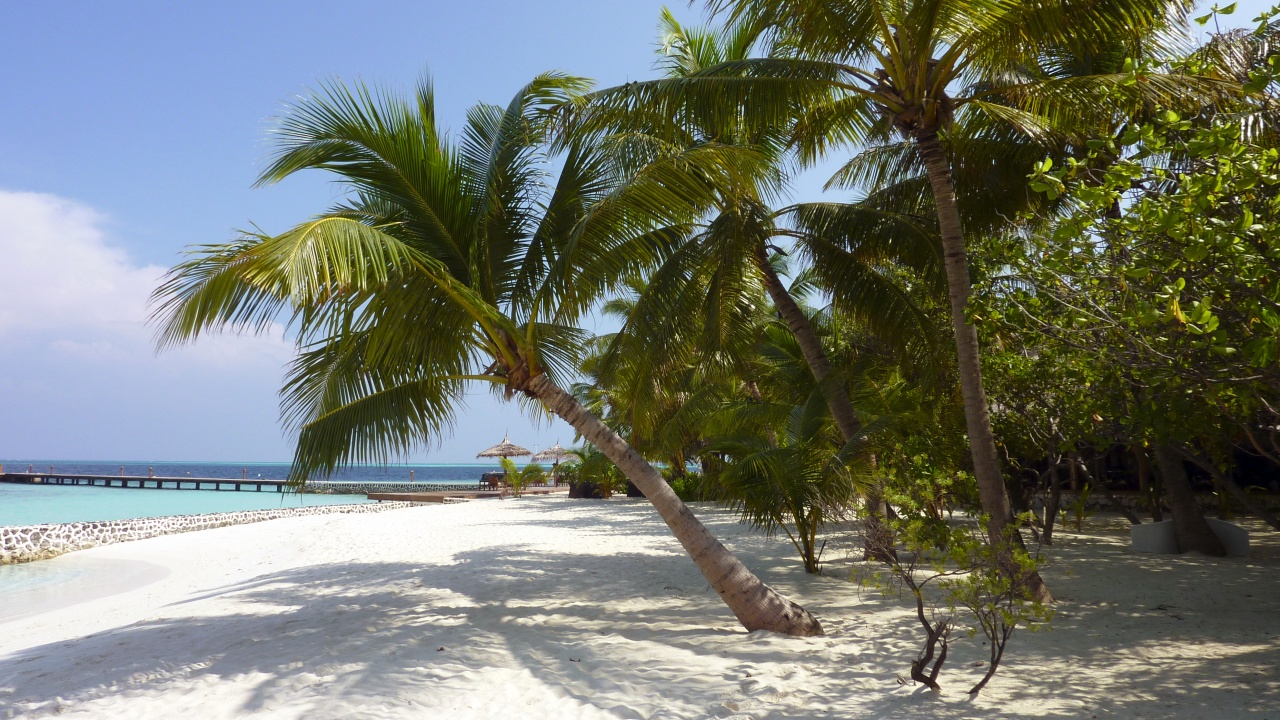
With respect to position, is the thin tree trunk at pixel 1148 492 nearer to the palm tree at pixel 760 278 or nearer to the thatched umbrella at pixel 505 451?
the palm tree at pixel 760 278

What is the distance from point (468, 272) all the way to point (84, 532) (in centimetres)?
1614

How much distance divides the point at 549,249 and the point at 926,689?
4.34 metres

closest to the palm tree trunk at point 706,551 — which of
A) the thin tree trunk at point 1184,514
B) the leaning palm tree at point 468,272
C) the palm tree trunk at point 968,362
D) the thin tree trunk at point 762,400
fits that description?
the leaning palm tree at point 468,272

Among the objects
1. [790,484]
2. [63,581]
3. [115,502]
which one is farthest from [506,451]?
[790,484]

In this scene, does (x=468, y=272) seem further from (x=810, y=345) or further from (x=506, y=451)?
(x=506, y=451)

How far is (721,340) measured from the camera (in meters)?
8.55

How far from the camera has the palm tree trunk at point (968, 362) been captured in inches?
238

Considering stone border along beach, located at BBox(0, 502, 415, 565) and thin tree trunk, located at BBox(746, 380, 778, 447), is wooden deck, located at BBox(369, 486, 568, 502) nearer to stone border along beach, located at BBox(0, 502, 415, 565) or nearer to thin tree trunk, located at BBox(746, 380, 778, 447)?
stone border along beach, located at BBox(0, 502, 415, 565)

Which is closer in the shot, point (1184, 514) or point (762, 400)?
point (1184, 514)

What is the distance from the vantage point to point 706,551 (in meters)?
5.66

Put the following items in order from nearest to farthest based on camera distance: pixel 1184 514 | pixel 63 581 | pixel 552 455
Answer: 1. pixel 1184 514
2. pixel 63 581
3. pixel 552 455

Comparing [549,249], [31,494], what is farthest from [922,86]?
[31,494]

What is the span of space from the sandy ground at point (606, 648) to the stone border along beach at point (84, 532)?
7.71m

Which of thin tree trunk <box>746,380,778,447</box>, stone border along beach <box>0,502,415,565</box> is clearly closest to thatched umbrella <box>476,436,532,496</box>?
stone border along beach <box>0,502,415,565</box>
